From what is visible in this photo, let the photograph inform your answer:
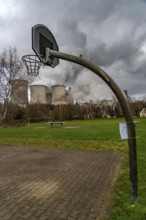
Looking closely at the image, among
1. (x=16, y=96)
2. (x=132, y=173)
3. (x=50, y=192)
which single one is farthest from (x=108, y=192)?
(x=16, y=96)

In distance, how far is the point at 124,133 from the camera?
3.71 metres

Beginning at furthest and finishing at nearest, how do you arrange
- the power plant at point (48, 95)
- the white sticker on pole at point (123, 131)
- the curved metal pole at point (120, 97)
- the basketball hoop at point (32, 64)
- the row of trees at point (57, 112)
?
1. the power plant at point (48, 95)
2. the row of trees at point (57, 112)
3. the white sticker on pole at point (123, 131)
4. the basketball hoop at point (32, 64)
5. the curved metal pole at point (120, 97)

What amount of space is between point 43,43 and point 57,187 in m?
2.94

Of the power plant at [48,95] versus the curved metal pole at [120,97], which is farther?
the power plant at [48,95]

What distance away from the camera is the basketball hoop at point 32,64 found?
358 centimetres

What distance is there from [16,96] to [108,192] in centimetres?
2903

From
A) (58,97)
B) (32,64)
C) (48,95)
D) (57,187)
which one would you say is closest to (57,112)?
(58,97)

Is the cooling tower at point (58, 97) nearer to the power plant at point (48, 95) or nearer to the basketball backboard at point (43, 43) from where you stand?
the power plant at point (48, 95)

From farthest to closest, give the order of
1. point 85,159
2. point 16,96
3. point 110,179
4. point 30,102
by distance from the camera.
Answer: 1. point 30,102
2. point 16,96
3. point 85,159
4. point 110,179

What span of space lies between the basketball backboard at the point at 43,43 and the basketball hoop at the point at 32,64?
248 mm

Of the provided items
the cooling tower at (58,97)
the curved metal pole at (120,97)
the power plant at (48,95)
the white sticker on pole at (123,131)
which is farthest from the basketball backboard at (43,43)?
the cooling tower at (58,97)

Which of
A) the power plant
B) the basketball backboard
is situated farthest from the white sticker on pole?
the power plant

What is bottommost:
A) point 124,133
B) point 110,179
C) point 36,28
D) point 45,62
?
point 110,179

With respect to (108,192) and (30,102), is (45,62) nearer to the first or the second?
(108,192)
